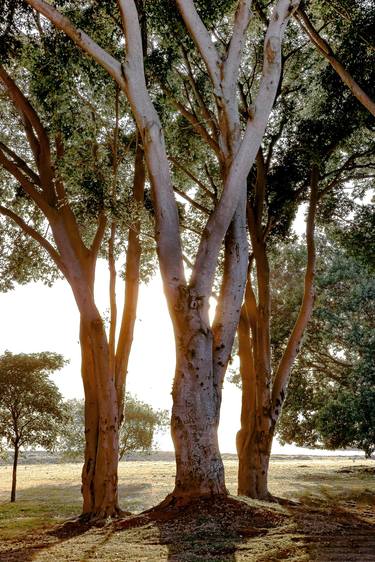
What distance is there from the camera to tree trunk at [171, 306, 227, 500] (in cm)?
812

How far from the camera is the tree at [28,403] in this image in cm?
2597

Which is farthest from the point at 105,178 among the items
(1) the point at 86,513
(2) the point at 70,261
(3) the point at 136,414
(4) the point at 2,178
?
(3) the point at 136,414

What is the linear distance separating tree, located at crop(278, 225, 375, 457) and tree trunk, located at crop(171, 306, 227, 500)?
1679 centimetres

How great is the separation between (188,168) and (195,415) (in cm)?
947

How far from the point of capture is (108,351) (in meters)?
11.5

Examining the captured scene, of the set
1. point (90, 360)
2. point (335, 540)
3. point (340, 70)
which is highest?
point (340, 70)

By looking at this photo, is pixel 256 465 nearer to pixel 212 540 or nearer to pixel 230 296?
pixel 230 296

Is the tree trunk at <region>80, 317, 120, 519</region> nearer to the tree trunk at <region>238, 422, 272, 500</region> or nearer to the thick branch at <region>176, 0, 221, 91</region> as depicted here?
the tree trunk at <region>238, 422, 272, 500</region>

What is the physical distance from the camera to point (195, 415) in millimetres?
8188

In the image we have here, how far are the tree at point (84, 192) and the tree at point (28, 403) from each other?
15.0 metres

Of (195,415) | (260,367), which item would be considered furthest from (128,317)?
(195,415)

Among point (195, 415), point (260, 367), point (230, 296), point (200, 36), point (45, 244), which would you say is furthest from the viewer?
point (260, 367)

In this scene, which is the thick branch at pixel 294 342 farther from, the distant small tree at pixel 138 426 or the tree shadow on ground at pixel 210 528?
the distant small tree at pixel 138 426

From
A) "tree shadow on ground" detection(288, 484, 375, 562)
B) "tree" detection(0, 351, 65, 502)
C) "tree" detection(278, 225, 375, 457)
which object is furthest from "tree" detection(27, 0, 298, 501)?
"tree" detection(0, 351, 65, 502)
